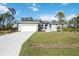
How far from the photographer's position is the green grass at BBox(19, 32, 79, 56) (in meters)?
4.75

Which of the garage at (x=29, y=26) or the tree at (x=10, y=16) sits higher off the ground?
the tree at (x=10, y=16)

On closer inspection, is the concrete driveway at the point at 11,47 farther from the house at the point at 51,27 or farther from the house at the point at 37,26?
the house at the point at 51,27

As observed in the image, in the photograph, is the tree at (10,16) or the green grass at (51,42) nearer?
the green grass at (51,42)

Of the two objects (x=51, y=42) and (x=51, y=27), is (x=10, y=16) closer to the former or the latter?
(x=51, y=42)

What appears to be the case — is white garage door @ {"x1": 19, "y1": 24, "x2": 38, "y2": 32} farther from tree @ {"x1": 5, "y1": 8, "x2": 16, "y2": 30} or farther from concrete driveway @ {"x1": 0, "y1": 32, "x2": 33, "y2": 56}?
tree @ {"x1": 5, "y1": 8, "x2": 16, "y2": 30}

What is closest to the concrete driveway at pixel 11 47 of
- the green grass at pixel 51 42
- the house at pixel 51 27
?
the green grass at pixel 51 42

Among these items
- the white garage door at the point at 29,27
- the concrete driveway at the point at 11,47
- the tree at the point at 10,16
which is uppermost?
the tree at the point at 10,16

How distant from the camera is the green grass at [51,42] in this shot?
4748 millimetres

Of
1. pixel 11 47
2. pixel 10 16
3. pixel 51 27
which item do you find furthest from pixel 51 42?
pixel 10 16

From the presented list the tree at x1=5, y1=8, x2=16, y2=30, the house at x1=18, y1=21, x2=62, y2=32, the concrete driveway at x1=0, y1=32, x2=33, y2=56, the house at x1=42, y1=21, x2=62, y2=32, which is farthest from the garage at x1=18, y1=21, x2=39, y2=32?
the tree at x1=5, y1=8, x2=16, y2=30

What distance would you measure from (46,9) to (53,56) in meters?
1.38

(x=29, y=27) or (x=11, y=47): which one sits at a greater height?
(x=29, y=27)

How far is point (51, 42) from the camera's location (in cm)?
584

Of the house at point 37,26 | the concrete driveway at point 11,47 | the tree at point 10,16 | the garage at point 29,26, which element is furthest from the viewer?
the garage at point 29,26
